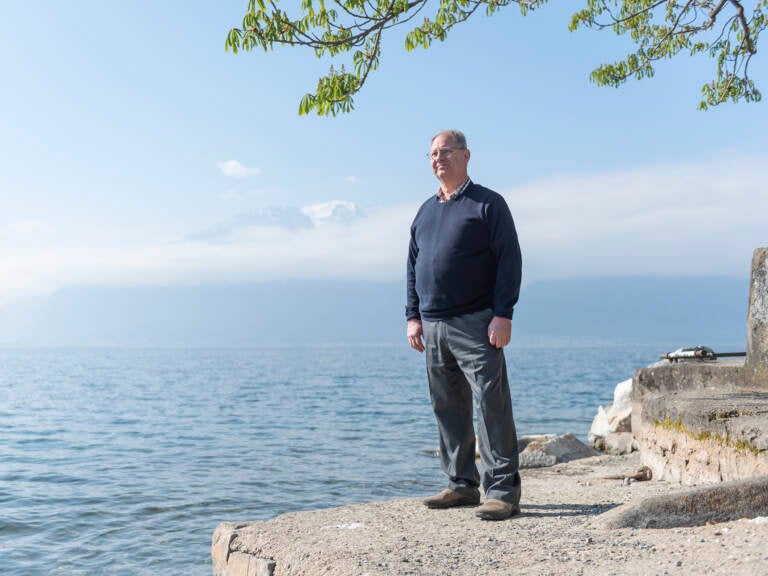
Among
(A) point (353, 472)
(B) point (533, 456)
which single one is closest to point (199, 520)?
(A) point (353, 472)

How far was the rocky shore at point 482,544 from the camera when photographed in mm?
4285

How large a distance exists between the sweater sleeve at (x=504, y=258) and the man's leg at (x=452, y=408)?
58 centimetres

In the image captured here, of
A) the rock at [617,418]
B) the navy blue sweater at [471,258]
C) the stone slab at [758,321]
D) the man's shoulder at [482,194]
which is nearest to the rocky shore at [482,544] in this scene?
the navy blue sweater at [471,258]

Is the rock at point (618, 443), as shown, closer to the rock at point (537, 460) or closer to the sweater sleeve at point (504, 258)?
the rock at point (537, 460)

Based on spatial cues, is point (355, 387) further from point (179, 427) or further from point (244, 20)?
point (244, 20)

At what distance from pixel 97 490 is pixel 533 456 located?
6.63 meters

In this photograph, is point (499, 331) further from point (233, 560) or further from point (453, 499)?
point (233, 560)

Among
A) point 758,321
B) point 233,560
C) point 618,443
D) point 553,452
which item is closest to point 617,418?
point 618,443

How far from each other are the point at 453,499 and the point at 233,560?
1.67 meters

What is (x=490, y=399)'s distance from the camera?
5.55 m

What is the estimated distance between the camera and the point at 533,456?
11.5 metres

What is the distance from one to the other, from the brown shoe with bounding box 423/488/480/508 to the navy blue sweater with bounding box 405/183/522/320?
54.3 inches

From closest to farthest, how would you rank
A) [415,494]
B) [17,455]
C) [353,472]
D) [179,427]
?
[415,494], [353,472], [17,455], [179,427]

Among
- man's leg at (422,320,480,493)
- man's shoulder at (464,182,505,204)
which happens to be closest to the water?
man's leg at (422,320,480,493)
